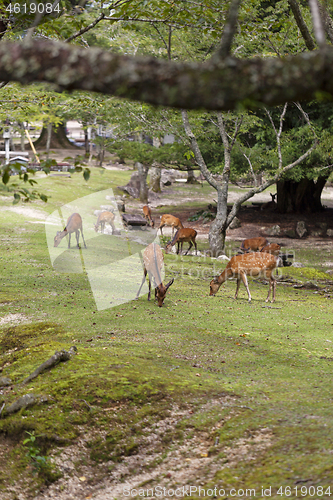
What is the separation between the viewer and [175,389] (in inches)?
190

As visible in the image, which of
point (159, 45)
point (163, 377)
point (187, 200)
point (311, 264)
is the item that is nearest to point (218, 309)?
point (163, 377)

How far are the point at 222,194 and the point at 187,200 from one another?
17332 mm

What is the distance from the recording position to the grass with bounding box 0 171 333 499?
3.78 metres

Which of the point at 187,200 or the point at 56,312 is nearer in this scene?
the point at 56,312

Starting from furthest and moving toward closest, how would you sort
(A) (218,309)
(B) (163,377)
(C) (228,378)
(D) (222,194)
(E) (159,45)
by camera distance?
(E) (159,45)
(D) (222,194)
(A) (218,309)
(C) (228,378)
(B) (163,377)

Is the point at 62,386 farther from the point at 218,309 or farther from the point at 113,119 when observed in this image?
the point at 113,119

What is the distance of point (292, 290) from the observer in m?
13.4

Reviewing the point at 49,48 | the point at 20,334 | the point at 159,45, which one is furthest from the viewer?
the point at 159,45

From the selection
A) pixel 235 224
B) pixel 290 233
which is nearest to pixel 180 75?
pixel 290 233

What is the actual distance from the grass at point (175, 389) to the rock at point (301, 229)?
45.3 feet

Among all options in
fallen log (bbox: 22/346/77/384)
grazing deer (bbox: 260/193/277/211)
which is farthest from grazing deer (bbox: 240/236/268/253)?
grazing deer (bbox: 260/193/277/211)

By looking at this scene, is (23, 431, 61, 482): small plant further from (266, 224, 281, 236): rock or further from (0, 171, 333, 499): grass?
(266, 224, 281, 236): rock

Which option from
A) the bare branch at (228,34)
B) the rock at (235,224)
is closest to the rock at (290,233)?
the rock at (235,224)

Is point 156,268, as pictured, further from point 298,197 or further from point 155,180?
point 155,180
